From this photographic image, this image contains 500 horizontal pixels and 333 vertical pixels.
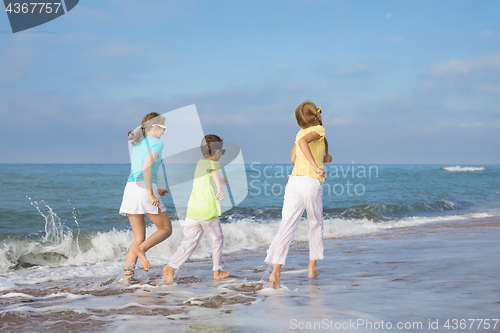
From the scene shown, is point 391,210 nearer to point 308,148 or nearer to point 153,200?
point 308,148

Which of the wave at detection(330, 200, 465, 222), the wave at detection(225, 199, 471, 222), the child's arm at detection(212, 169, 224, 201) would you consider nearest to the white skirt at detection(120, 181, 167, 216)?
the child's arm at detection(212, 169, 224, 201)

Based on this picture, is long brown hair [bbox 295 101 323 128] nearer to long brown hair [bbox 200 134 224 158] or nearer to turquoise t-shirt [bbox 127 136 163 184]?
long brown hair [bbox 200 134 224 158]

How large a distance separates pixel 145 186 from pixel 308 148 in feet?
6.09

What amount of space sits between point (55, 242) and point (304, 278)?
19.1ft

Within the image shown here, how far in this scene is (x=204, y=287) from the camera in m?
4.21

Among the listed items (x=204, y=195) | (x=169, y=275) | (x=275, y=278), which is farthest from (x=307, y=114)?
(x=169, y=275)

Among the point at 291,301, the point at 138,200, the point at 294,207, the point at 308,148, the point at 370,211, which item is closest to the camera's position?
the point at 291,301

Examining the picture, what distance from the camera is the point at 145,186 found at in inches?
173

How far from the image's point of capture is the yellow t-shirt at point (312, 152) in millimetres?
4020

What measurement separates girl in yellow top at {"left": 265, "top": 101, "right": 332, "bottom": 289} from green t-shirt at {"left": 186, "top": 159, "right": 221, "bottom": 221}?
0.88m

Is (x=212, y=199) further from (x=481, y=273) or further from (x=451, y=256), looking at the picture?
(x=451, y=256)

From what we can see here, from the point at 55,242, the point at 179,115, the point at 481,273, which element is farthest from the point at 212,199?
the point at 55,242

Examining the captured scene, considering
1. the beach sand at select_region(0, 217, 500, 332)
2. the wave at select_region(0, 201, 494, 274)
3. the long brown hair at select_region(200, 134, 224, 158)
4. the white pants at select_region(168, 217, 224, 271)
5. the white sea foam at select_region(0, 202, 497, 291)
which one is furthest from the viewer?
the wave at select_region(0, 201, 494, 274)

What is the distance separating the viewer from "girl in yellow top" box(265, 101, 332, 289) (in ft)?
13.1
